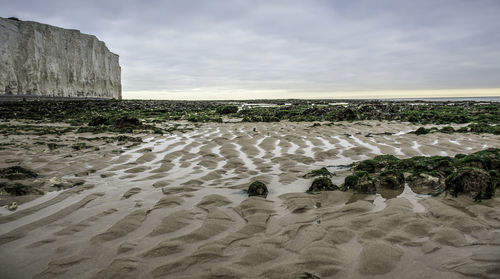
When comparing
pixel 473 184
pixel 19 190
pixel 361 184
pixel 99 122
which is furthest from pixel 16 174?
pixel 99 122

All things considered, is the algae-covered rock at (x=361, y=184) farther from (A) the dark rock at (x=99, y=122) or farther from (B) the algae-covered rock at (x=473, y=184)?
(A) the dark rock at (x=99, y=122)

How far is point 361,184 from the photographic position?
13.4 ft

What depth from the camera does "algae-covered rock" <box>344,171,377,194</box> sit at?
13.3ft

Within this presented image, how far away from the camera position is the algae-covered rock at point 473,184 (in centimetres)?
367

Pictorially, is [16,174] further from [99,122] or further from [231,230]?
[99,122]

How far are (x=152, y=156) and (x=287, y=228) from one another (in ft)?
15.1

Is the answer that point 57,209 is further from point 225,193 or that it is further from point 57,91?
point 57,91

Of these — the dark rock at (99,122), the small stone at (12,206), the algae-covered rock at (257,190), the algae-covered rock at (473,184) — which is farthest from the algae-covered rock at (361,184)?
the dark rock at (99,122)

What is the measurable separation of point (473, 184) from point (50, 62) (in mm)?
67756

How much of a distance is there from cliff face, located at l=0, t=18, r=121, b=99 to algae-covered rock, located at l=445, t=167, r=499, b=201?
61.2 meters

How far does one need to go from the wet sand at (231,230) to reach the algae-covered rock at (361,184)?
0.66ft

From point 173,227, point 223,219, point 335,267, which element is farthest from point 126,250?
point 335,267

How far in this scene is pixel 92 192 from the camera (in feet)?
13.7

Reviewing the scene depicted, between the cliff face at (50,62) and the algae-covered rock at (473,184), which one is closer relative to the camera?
the algae-covered rock at (473,184)
